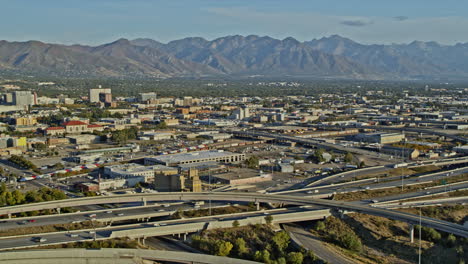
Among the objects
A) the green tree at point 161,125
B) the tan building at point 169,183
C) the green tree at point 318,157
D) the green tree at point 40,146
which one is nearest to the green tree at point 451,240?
the tan building at point 169,183

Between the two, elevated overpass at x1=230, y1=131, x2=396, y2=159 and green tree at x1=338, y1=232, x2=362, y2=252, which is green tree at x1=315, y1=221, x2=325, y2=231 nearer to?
green tree at x1=338, y1=232, x2=362, y2=252

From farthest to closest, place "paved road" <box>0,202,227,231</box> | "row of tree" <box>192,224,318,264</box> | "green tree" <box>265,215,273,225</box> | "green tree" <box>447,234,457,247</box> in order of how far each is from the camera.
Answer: "green tree" <box>265,215,273,225</box>, "paved road" <box>0,202,227,231</box>, "green tree" <box>447,234,457,247</box>, "row of tree" <box>192,224,318,264</box>

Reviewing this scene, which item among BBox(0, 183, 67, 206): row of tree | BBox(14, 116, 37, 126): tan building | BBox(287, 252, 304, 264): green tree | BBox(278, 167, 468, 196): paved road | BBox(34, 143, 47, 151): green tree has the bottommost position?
BBox(287, 252, 304, 264): green tree

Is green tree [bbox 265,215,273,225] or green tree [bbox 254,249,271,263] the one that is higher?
green tree [bbox 265,215,273,225]

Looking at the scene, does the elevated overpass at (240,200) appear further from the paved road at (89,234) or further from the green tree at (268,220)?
the green tree at (268,220)

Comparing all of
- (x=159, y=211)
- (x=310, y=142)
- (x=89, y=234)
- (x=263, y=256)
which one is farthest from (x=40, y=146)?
(x=263, y=256)

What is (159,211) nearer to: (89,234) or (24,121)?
(89,234)

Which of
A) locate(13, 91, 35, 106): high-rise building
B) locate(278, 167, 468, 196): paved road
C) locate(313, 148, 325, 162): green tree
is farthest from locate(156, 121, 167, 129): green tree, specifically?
locate(278, 167, 468, 196): paved road
